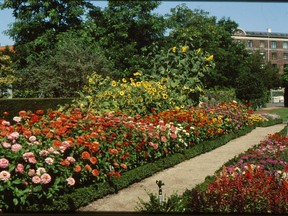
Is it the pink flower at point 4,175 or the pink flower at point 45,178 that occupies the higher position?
the pink flower at point 4,175

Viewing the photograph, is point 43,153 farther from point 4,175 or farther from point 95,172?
point 95,172

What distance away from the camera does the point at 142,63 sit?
18000 mm

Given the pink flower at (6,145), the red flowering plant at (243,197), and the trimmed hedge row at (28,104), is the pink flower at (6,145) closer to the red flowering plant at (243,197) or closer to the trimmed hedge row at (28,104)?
the red flowering plant at (243,197)

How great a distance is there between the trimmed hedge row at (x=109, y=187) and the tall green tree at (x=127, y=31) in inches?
381

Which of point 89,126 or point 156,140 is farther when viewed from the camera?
point 156,140

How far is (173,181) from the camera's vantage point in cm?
669

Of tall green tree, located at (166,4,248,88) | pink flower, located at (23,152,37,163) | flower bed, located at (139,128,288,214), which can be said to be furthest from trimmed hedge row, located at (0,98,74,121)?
flower bed, located at (139,128,288,214)

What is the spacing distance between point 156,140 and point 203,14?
17255mm

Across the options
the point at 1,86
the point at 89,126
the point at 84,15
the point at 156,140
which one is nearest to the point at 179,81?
the point at 156,140

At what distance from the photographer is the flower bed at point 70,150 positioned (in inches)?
188

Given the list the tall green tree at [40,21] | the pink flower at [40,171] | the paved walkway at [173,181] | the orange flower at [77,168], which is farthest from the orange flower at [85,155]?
the tall green tree at [40,21]

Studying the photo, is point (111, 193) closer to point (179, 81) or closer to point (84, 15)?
point (179, 81)

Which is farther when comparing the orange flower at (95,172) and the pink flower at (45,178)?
the orange flower at (95,172)

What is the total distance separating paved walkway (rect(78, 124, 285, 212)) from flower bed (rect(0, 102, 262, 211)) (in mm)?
336
